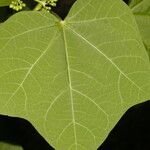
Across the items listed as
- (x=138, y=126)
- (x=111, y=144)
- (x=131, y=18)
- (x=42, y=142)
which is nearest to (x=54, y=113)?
(x=131, y=18)

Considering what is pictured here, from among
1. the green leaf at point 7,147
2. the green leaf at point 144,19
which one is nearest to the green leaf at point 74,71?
the green leaf at point 144,19

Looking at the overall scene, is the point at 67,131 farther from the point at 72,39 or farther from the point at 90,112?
the point at 72,39

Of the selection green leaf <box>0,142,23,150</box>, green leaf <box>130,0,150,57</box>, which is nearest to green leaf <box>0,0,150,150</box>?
green leaf <box>130,0,150,57</box>

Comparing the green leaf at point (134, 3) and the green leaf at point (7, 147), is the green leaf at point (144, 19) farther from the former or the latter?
the green leaf at point (7, 147)

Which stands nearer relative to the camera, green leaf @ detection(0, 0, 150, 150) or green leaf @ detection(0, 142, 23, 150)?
green leaf @ detection(0, 0, 150, 150)

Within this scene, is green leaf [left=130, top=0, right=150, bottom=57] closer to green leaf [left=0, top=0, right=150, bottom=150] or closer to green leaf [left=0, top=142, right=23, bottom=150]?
green leaf [left=0, top=0, right=150, bottom=150]

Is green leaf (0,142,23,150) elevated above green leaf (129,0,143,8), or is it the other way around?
green leaf (129,0,143,8)

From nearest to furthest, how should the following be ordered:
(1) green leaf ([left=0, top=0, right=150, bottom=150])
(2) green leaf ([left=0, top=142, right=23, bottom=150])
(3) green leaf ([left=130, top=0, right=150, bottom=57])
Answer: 1. (1) green leaf ([left=0, top=0, right=150, bottom=150])
2. (3) green leaf ([left=130, top=0, right=150, bottom=57])
3. (2) green leaf ([left=0, top=142, right=23, bottom=150])
